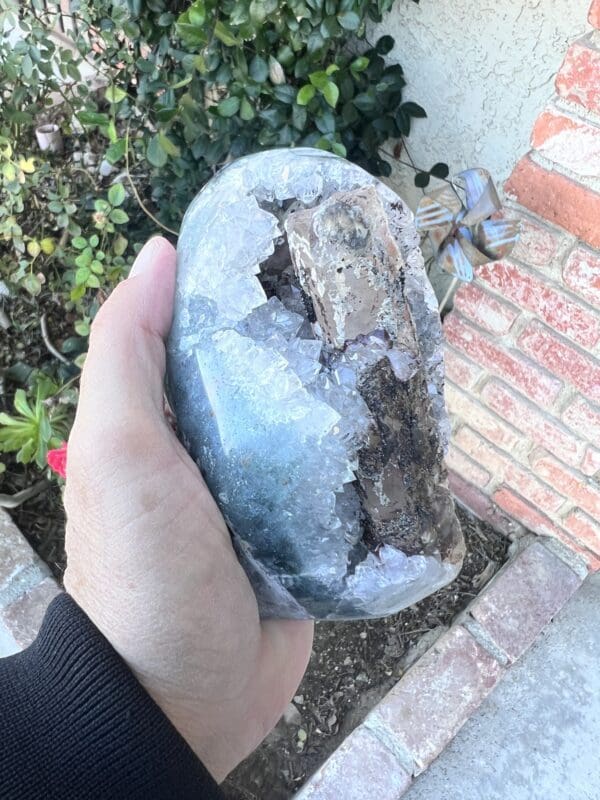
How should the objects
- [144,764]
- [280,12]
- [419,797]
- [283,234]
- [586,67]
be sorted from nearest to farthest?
[144,764] → [283,234] → [586,67] → [280,12] → [419,797]

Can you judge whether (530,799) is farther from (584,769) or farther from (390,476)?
(390,476)

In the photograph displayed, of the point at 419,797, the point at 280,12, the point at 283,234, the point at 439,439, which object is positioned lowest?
the point at 419,797

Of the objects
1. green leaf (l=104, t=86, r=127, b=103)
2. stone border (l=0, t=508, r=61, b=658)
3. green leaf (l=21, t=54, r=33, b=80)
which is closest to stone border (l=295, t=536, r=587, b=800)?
stone border (l=0, t=508, r=61, b=658)

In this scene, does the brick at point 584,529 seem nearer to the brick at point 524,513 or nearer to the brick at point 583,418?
the brick at point 524,513

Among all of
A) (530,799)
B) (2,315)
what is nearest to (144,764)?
(530,799)

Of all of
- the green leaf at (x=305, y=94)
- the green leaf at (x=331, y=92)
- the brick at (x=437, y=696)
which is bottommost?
the brick at (x=437, y=696)

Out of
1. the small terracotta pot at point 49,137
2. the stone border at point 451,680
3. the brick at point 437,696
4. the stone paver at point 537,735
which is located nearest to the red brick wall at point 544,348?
the stone border at point 451,680

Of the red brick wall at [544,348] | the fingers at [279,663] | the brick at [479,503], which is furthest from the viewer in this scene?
the brick at [479,503]
